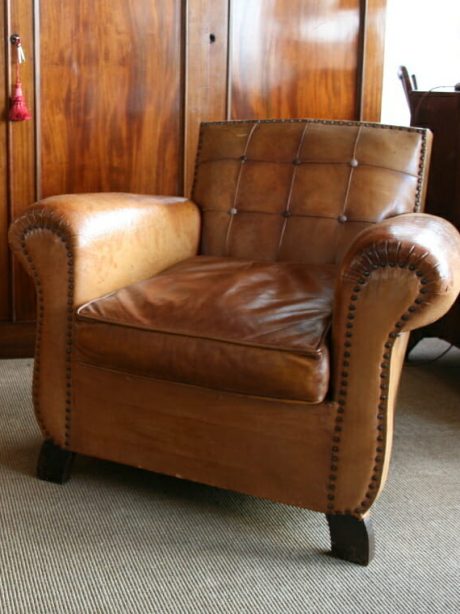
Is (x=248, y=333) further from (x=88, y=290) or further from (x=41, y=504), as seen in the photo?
(x=41, y=504)

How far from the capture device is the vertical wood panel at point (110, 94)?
2.70 m

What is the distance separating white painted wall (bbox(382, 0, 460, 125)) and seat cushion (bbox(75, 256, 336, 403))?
6.48 ft

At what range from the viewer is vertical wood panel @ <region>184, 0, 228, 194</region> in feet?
9.14

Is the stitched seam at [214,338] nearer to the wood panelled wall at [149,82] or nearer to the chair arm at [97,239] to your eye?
the chair arm at [97,239]

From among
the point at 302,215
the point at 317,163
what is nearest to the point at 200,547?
the point at 302,215

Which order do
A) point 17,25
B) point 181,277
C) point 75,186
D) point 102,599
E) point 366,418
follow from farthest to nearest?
point 75,186
point 17,25
point 181,277
point 366,418
point 102,599

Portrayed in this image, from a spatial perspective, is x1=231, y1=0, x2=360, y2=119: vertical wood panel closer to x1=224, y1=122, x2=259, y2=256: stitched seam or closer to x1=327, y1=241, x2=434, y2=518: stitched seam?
x1=224, y1=122, x2=259, y2=256: stitched seam

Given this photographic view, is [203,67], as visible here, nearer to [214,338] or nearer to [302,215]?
[302,215]

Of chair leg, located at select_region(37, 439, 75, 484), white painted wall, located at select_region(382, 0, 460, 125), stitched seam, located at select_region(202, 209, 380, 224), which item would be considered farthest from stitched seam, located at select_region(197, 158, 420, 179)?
white painted wall, located at select_region(382, 0, 460, 125)

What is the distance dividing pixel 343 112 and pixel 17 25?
3.90 feet

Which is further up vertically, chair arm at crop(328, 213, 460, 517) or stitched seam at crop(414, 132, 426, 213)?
stitched seam at crop(414, 132, 426, 213)

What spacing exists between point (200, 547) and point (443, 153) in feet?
5.49

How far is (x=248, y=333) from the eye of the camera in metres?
1.61

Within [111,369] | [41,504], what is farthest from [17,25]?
[41,504]
